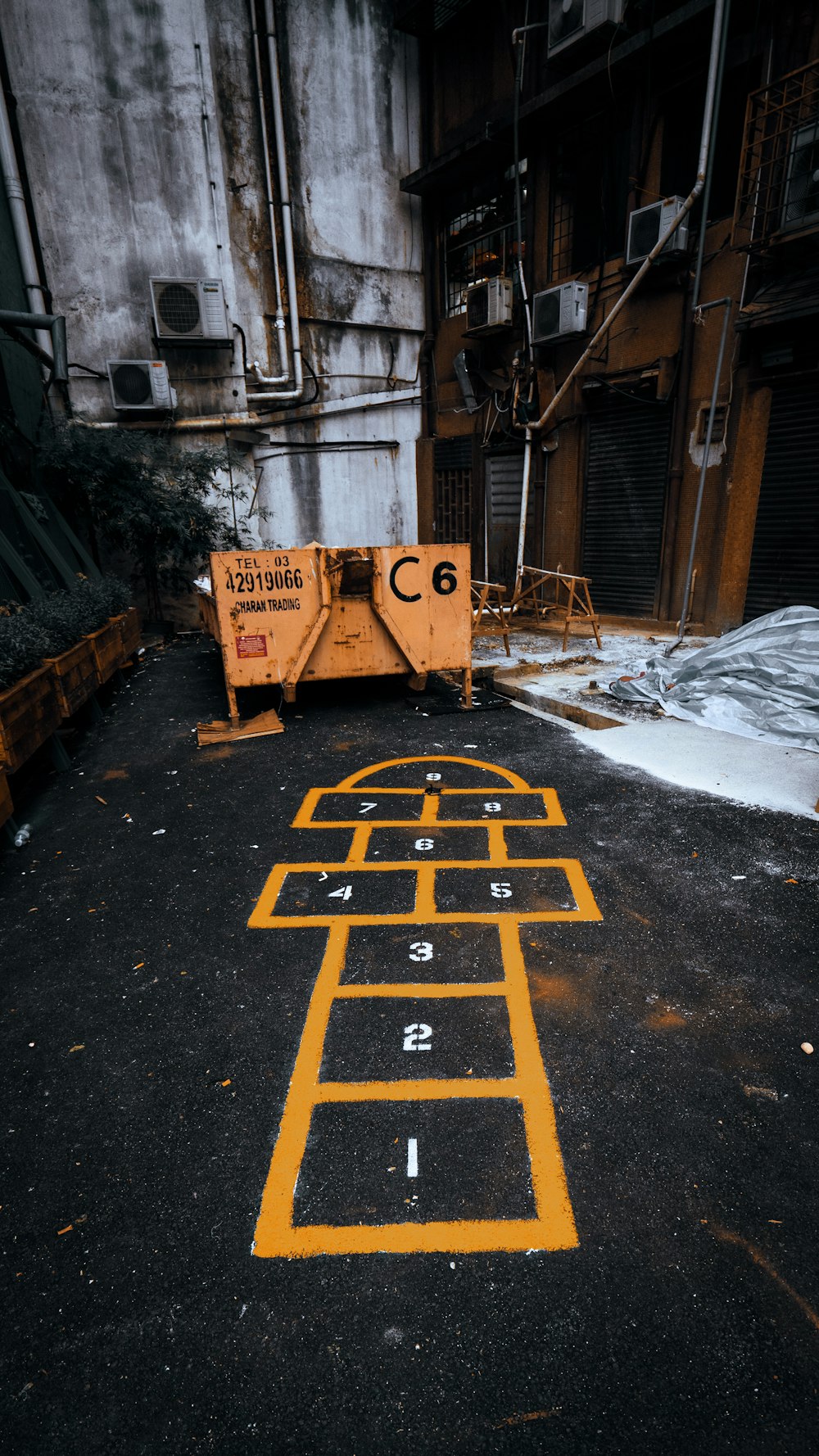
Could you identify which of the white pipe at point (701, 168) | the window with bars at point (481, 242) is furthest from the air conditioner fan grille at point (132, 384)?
the white pipe at point (701, 168)

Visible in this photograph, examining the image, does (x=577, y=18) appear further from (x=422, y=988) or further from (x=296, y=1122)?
(x=296, y=1122)

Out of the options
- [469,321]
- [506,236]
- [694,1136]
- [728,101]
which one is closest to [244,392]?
[469,321]

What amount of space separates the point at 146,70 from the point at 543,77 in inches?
273

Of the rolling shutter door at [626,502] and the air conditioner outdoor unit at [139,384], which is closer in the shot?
the rolling shutter door at [626,502]

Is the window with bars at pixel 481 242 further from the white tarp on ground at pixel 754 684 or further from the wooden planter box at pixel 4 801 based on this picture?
the wooden planter box at pixel 4 801

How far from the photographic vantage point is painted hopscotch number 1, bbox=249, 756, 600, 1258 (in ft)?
6.38

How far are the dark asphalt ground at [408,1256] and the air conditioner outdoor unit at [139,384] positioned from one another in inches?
442

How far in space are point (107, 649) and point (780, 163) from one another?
10.1 meters

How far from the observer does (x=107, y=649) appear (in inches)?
298

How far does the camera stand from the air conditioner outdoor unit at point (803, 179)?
7543 millimetres

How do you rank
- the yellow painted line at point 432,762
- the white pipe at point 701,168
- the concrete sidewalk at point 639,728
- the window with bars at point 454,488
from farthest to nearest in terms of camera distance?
the window with bars at point 454,488 → the white pipe at point 701,168 → the yellow painted line at point 432,762 → the concrete sidewalk at point 639,728

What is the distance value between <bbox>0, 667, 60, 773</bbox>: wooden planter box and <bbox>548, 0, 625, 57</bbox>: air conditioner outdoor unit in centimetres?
1167

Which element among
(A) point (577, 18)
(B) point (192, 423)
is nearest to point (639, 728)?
(A) point (577, 18)

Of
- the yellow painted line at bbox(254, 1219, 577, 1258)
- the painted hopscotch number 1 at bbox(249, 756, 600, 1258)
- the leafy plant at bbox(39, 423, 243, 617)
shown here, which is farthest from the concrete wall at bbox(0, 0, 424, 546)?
the yellow painted line at bbox(254, 1219, 577, 1258)
